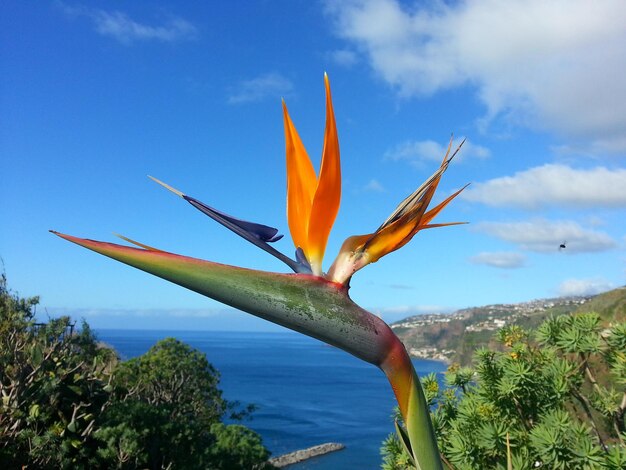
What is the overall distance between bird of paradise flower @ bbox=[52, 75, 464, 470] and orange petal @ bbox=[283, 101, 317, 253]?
12cm

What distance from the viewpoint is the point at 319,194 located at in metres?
0.94

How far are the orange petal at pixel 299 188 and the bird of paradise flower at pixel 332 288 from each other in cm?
12

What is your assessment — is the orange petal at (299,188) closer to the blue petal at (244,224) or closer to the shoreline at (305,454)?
the blue petal at (244,224)

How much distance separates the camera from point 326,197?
37.8 inches

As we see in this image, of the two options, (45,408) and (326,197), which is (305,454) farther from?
(326,197)

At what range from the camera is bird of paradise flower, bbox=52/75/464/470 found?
838 mm

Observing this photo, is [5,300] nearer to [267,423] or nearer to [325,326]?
[325,326]

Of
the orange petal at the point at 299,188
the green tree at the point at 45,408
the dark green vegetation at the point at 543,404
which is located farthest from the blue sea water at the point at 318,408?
the orange petal at the point at 299,188

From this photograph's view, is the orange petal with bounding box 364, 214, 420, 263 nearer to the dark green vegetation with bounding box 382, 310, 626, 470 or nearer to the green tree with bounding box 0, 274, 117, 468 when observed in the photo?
the dark green vegetation with bounding box 382, 310, 626, 470

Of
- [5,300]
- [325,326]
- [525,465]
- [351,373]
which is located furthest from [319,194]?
[351,373]

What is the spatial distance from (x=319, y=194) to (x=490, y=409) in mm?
3567

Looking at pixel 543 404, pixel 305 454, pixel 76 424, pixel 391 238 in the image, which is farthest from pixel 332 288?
pixel 305 454

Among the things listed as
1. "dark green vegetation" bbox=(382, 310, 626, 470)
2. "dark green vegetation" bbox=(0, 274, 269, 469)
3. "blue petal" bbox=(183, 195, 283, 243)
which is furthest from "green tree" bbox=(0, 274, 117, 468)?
"blue petal" bbox=(183, 195, 283, 243)

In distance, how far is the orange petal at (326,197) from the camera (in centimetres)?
90
